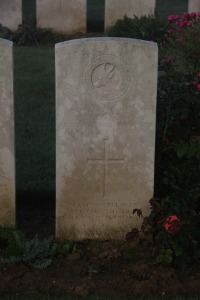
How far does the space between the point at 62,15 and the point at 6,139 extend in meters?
10.3

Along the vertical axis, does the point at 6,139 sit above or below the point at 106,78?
below

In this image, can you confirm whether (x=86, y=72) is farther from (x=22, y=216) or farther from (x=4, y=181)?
(x=22, y=216)

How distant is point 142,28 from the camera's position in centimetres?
1346

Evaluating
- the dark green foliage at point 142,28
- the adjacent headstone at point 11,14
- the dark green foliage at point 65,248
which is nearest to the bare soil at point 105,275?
the dark green foliage at point 65,248

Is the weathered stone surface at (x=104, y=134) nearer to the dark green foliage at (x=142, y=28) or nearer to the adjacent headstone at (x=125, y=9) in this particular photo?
the dark green foliage at (x=142, y=28)

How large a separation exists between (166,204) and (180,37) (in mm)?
1778

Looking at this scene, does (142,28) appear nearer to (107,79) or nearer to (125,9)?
(125,9)

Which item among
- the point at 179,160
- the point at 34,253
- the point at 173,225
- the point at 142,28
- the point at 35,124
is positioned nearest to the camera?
the point at 173,225

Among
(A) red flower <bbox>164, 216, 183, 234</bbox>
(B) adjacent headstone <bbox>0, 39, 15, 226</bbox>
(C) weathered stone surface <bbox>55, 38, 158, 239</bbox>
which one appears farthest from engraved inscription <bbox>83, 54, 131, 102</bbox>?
(A) red flower <bbox>164, 216, 183, 234</bbox>

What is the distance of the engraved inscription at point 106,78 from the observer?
5144mm

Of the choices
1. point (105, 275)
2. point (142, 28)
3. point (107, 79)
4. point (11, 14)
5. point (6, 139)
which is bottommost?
point (105, 275)

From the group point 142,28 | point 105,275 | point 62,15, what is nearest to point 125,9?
point 62,15

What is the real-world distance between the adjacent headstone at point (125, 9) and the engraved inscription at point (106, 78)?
10.0 m

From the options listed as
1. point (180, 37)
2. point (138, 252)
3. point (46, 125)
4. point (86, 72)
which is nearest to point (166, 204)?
point (138, 252)
